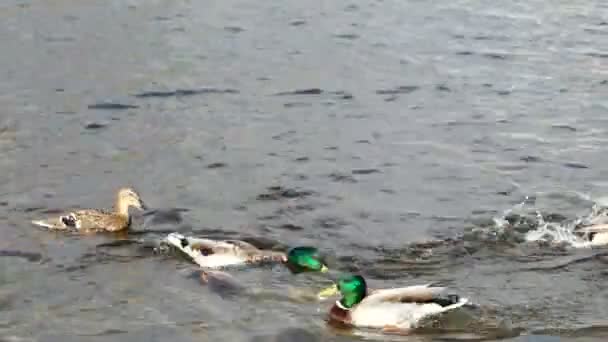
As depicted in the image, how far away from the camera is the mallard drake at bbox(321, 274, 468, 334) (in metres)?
8.91

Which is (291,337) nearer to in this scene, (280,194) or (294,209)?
(294,209)

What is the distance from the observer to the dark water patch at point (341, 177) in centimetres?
1239

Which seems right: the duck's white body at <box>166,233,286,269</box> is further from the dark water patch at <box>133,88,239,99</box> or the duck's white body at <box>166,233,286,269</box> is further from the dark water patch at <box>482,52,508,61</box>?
the dark water patch at <box>482,52,508,61</box>

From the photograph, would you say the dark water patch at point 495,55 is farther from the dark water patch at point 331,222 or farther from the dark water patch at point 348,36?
the dark water patch at point 331,222

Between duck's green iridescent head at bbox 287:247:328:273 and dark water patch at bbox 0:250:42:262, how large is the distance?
7.40 feet

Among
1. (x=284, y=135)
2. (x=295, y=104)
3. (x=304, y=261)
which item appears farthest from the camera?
(x=295, y=104)

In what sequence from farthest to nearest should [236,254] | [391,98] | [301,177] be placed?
[391,98], [301,177], [236,254]

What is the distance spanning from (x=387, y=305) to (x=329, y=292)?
67cm

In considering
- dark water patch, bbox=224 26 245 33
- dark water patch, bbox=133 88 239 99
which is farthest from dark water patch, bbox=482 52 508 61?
dark water patch, bbox=133 88 239 99

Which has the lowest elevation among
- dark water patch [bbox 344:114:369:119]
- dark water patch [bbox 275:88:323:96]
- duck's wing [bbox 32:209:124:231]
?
duck's wing [bbox 32:209:124:231]

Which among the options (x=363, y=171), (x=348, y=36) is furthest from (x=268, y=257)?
(x=348, y=36)

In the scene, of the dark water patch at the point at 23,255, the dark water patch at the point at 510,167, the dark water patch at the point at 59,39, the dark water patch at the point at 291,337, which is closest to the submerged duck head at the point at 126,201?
the dark water patch at the point at 23,255

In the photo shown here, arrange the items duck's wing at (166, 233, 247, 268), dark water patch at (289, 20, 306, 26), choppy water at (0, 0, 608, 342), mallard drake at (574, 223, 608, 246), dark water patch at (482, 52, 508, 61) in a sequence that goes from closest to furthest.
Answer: choppy water at (0, 0, 608, 342), duck's wing at (166, 233, 247, 268), mallard drake at (574, 223, 608, 246), dark water patch at (482, 52, 508, 61), dark water patch at (289, 20, 306, 26)

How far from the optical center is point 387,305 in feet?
29.6
